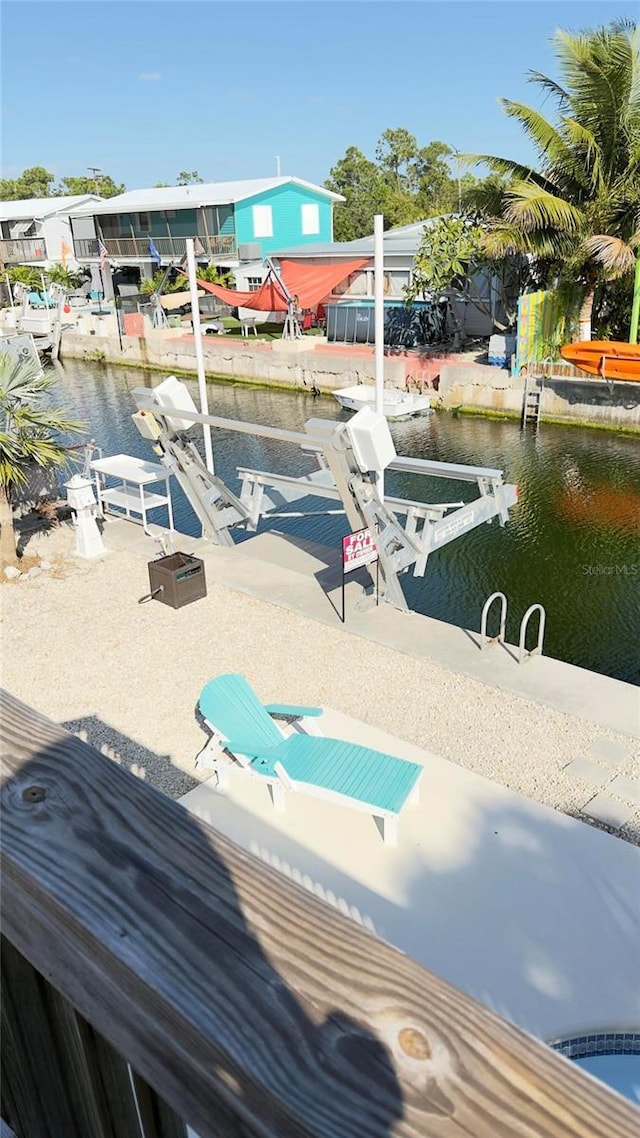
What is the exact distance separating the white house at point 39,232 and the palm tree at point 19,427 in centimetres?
4404

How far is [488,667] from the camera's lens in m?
7.99

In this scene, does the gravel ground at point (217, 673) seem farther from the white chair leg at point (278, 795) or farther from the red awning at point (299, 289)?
the red awning at point (299, 289)

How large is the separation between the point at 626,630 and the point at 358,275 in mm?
24978

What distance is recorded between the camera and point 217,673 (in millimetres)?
8211

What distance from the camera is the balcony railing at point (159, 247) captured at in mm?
40312

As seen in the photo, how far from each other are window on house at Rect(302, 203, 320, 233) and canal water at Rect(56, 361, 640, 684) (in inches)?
919

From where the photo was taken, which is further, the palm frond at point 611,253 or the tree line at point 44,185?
the tree line at point 44,185

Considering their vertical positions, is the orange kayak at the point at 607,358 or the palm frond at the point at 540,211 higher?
the palm frond at the point at 540,211

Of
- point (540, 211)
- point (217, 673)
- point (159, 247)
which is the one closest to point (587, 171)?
point (540, 211)

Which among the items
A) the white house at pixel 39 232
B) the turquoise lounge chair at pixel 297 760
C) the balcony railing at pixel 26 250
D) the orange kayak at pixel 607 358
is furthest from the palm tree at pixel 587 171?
the balcony railing at pixel 26 250

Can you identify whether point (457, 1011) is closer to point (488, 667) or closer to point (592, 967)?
point (592, 967)

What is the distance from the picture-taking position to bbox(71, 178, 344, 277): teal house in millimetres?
40594

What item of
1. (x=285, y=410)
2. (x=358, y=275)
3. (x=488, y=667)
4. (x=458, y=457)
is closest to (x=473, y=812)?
(x=488, y=667)
